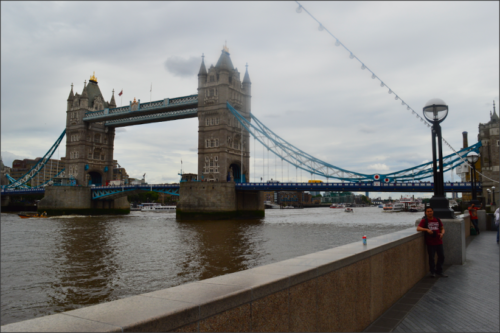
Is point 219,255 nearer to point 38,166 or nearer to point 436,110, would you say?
point 436,110

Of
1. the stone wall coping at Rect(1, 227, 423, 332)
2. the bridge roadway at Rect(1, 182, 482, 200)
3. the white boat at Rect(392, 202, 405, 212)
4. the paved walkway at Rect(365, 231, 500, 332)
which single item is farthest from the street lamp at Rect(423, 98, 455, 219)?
the white boat at Rect(392, 202, 405, 212)

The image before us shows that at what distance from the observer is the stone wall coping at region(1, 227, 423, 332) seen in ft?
5.75

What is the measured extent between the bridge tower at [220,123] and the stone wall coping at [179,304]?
42063 millimetres

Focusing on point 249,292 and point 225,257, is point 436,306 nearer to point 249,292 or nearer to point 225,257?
point 249,292

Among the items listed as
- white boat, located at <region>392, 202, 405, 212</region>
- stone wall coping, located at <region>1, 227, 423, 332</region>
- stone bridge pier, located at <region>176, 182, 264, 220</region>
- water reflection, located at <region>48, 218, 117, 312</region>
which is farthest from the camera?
white boat, located at <region>392, 202, 405, 212</region>

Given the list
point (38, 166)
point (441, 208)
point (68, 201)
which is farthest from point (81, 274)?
point (38, 166)

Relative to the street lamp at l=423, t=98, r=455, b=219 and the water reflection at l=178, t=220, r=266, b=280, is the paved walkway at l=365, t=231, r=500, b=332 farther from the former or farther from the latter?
the water reflection at l=178, t=220, r=266, b=280

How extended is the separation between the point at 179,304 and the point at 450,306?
12.8 ft

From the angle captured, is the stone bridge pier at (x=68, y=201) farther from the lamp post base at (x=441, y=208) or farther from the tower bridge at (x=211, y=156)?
the lamp post base at (x=441, y=208)

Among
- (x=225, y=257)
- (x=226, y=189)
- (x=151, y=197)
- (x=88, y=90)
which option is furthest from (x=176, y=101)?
(x=151, y=197)

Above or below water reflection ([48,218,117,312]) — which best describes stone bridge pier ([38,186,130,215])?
above

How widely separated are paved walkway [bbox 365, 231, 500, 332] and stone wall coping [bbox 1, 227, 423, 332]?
143 centimetres

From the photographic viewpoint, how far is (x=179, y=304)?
6.84 ft

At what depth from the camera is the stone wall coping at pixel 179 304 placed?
175cm
